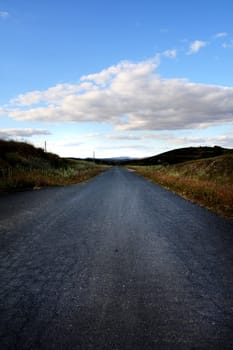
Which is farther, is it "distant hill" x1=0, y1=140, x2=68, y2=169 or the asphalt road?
"distant hill" x1=0, y1=140, x2=68, y2=169

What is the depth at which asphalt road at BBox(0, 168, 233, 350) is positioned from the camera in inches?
97.2

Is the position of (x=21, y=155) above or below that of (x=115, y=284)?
above

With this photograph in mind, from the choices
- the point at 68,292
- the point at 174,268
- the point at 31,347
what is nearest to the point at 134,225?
the point at 174,268

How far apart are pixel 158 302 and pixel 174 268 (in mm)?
1100

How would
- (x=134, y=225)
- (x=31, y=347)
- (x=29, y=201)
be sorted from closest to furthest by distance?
(x=31, y=347), (x=134, y=225), (x=29, y=201)

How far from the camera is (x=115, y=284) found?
351 centimetres

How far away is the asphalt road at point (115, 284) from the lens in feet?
8.10

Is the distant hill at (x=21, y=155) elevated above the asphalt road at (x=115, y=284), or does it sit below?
above

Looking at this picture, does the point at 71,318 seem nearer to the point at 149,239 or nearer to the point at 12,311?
the point at 12,311

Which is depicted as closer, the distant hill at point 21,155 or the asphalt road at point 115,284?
the asphalt road at point 115,284

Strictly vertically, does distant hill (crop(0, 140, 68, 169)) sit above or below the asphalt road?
above

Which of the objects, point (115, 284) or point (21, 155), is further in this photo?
point (21, 155)

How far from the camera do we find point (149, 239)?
18.2ft

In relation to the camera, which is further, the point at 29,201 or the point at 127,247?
the point at 29,201
